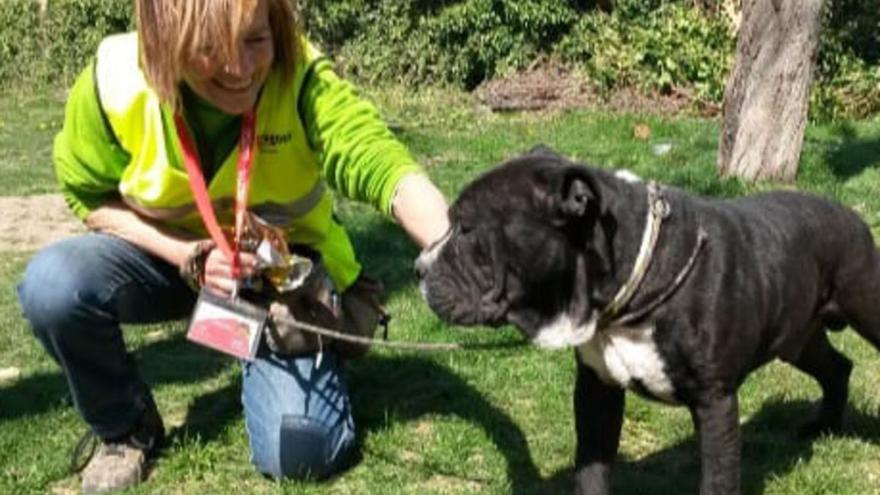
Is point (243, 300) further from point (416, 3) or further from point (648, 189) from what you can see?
point (416, 3)

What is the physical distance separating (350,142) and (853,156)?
21.1ft

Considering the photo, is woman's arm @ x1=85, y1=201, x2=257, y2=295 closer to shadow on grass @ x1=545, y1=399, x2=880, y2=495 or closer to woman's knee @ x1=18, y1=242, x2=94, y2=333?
woman's knee @ x1=18, y1=242, x2=94, y2=333

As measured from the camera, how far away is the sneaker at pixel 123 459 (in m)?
4.39

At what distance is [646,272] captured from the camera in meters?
3.39

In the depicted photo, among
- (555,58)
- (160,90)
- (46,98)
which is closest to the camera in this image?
(160,90)

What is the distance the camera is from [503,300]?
132 inches

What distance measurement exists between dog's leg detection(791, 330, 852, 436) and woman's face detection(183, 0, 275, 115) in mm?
2036

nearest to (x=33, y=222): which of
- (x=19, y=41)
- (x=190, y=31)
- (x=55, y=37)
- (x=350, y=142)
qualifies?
(x=350, y=142)

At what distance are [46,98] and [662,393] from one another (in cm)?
1610

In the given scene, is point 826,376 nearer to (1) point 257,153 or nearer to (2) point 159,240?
(1) point 257,153

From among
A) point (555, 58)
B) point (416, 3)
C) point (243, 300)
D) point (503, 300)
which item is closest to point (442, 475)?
point (243, 300)

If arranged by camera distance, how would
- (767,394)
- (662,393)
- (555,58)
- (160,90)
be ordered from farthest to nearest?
(555,58)
(767,394)
(160,90)
(662,393)

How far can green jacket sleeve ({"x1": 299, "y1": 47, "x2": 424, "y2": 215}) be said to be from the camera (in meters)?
3.96

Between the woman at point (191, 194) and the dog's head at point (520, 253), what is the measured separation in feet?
1.34
